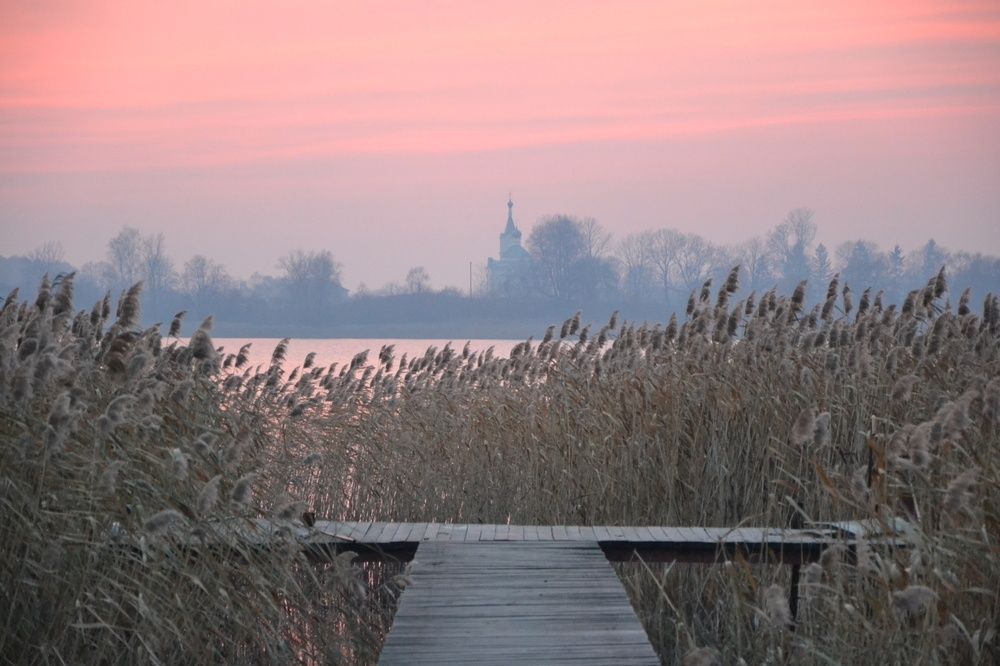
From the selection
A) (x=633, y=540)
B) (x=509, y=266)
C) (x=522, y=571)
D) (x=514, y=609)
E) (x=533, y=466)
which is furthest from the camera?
(x=509, y=266)

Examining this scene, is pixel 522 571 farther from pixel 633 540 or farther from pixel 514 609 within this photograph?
pixel 633 540

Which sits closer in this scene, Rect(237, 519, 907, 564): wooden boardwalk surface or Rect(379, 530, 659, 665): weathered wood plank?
Rect(379, 530, 659, 665): weathered wood plank

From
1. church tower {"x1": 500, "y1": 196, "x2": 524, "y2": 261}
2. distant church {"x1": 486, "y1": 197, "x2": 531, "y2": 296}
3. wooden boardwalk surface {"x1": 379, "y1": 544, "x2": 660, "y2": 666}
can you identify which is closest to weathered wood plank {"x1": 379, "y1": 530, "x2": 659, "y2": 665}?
wooden boardwalk surface {"x1": 379, "y1": 544, "x2": 660, "y2": 666}

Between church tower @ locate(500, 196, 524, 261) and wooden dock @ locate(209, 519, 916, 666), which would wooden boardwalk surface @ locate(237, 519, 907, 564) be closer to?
wooden dock @ locate(209, 519, 916, 666)

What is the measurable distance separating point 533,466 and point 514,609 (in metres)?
2.79

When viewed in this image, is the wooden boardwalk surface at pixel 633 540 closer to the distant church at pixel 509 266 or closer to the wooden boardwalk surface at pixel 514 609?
the wooden boardwalk surface at pixel 514 609

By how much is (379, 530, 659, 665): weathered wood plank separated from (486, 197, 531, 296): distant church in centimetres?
5390

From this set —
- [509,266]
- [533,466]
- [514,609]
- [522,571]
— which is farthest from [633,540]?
[509,266]

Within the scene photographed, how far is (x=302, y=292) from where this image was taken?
185ft

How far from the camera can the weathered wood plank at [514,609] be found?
2752 millimetres

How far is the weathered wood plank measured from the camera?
2.75 meters

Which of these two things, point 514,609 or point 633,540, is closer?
point 514,609

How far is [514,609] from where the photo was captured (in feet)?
10.4

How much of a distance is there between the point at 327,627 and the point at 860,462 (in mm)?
2859
